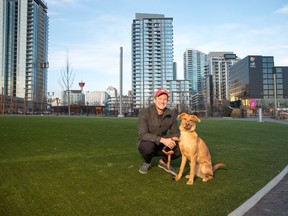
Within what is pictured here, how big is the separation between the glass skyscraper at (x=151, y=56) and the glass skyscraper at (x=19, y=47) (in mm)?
47265

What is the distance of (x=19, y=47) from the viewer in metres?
105

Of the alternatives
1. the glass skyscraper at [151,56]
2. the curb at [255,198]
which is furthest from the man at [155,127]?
the glass skyscraper at [151,56]

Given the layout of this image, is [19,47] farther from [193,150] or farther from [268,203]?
[268,203]

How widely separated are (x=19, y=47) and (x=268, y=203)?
11952cm

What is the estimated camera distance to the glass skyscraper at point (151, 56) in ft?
412

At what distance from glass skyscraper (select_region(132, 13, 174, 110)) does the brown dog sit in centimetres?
12091

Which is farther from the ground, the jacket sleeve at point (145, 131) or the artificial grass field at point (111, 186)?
the jacket sleeve at point (145, 131)

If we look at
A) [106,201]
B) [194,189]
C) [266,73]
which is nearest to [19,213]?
[106,201]

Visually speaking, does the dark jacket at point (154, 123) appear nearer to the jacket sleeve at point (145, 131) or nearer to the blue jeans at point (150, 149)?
the jacket sleeve at point (145, 131)

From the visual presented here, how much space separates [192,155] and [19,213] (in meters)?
2.45

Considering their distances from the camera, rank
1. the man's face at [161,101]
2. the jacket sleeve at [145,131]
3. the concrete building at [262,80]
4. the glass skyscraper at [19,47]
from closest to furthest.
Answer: the jacket sleeve at [145,131] < the man's face at [161,101] < the glass skyscraper at [19,47] < the concrete building at [262,80]

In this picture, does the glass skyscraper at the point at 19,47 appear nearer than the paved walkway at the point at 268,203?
No

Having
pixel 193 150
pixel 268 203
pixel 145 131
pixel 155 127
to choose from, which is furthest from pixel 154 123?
Result: pixel 268 203

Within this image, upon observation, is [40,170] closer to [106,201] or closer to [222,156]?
[106,201]
